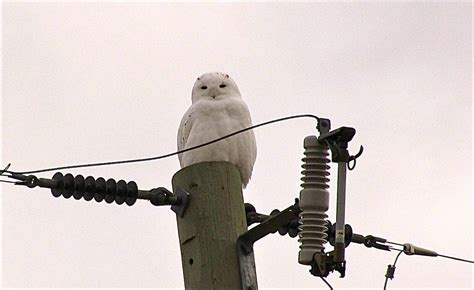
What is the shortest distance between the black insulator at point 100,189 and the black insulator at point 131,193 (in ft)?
0.39

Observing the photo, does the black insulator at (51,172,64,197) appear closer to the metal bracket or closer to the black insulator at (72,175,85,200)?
the black insulator at (72,175,85,200)

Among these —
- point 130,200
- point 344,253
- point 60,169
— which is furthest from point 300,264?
point 60,169

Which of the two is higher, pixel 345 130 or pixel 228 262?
pixel 345 130

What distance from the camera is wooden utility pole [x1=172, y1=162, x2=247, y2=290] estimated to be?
5.16m

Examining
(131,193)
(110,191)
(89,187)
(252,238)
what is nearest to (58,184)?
(89,187)

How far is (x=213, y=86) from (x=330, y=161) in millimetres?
3157

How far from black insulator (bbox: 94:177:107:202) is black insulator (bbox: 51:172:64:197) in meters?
0.18

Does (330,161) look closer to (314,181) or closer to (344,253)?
(314,181)

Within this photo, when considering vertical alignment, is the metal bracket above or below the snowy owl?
below

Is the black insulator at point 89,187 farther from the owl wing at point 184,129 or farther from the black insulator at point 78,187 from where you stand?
the owl wing at point 184,129

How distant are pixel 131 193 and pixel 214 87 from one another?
2.80 m

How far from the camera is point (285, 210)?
538 cm

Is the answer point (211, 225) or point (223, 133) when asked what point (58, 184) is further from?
point (223, 133)

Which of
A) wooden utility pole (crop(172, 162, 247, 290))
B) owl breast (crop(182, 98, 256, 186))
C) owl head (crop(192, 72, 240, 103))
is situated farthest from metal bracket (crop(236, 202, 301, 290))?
owl head (crop(192, 72, 240, 103))
